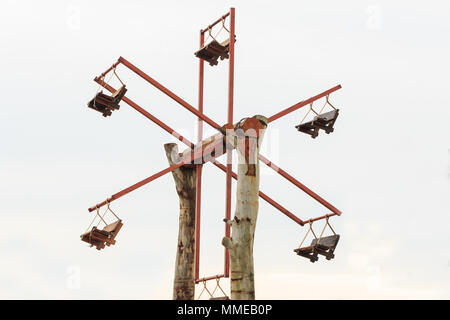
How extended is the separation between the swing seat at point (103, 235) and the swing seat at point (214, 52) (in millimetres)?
2833

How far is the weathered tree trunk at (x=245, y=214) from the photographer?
9477 mm

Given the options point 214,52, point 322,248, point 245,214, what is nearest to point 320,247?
point 322,248

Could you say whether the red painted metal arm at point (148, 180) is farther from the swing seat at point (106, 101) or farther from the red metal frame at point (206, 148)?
the swing seat at point (106, 101)

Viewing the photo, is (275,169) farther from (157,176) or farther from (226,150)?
(157,176)

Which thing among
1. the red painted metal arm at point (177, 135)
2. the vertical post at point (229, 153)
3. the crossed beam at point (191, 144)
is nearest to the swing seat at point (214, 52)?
the vertical post at point (229, 153)

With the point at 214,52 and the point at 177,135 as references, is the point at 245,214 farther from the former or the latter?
the point at 214,52

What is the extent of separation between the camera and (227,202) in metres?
10.5

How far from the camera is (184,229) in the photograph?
11.6m

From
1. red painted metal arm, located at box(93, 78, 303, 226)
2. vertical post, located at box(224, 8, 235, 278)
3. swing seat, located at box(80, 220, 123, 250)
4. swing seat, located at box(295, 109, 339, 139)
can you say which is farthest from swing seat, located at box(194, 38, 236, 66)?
swing seat, located at box(80, 220, 123, 250)

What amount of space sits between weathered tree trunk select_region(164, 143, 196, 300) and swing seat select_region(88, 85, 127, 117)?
1.26 meters

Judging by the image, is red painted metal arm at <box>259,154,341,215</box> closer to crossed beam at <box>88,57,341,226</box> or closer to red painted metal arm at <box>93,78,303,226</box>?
crossed beam at <box>88,57,341,226</box>

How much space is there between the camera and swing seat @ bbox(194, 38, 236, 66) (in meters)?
11.1

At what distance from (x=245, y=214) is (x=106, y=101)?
2.69 m
